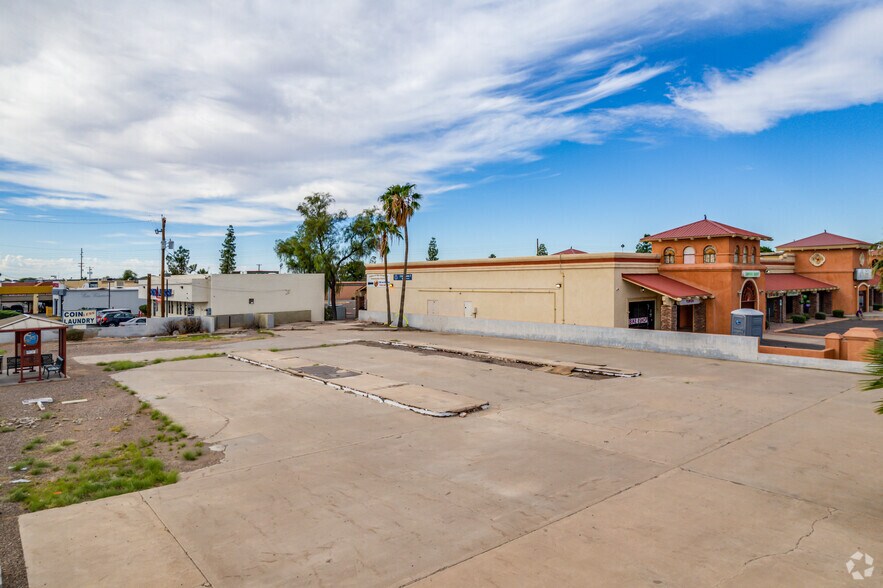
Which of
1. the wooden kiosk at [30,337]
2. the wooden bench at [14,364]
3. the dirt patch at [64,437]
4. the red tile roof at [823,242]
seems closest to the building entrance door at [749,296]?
the red tile roof at [823,242]

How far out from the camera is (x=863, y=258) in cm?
4488

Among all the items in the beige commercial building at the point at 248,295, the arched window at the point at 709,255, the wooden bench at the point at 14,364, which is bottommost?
the wooden bench at the point at 14,364

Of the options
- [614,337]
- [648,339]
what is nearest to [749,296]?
[648,339]

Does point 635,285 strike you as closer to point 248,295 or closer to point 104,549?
point 104,549

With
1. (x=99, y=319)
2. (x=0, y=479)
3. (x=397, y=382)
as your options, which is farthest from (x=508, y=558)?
(x=99, y=319)

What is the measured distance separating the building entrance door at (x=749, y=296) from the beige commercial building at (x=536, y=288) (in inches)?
231

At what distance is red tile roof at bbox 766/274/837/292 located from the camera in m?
38.8

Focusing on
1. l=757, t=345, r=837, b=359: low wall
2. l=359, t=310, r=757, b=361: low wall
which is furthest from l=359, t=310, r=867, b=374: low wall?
l=757, t=345, r=837, b=359: low wall

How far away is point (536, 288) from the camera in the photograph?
33.8 m

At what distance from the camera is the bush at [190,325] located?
39312 millimetres

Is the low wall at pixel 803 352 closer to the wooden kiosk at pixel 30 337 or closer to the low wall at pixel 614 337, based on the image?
the low wall at pixel 614 337

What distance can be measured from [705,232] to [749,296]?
580 centimetres

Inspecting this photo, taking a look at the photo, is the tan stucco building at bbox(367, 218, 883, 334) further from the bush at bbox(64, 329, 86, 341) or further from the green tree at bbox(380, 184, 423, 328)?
the bush at bbox(64, 329, 86, 341)

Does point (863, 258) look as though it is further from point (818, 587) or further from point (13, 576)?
point (13, 576)
